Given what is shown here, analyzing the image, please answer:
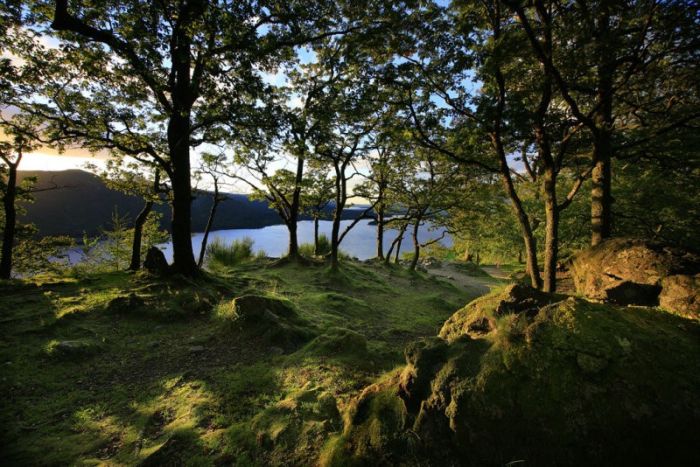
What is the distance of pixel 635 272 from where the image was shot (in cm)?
469

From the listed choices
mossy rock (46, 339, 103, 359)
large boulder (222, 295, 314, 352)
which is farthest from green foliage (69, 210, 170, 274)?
large boulder (222, 295, 314, 352)

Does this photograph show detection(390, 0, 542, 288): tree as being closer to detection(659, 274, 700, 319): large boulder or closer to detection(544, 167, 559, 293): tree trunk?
detection(544, 167, 559, 293): tree trunk

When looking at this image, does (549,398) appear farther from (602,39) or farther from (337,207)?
(337,207)

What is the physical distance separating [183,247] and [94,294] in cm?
215

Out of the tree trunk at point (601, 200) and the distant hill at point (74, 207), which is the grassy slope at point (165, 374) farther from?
the distant hill at point (74, 207)

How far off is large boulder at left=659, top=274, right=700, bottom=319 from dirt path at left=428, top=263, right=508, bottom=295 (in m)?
13.4

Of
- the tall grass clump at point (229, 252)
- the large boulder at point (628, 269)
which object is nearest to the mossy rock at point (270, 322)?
the large boulder at point (628, 269)

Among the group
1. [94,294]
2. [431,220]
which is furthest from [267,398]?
[431,220]

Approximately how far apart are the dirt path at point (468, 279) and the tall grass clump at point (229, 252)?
1307cm

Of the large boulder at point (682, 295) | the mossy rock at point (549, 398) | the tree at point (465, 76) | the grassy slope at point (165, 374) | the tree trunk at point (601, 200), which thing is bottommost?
the grassy slope at point (165, 374)

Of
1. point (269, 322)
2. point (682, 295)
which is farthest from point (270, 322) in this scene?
point (682, 295)

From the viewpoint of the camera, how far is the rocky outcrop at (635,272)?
3293mm

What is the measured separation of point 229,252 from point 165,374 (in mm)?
13757

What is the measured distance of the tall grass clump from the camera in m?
16.9
